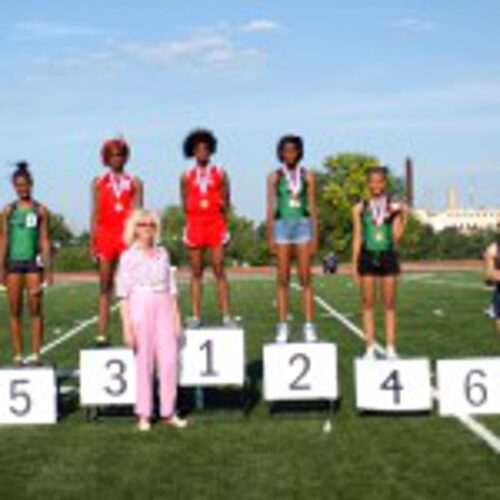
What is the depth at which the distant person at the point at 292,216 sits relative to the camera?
9.95 m

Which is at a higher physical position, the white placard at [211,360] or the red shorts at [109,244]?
the red shorts at [109,244]

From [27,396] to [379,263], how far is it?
11.2ft

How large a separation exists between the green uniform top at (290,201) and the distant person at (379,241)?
48cm

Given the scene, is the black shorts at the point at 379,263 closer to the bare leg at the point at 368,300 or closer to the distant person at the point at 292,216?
the bare leg at the point at 368,300

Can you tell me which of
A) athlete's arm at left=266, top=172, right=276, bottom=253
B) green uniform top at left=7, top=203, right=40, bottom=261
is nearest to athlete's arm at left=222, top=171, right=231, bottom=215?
athlete's arm at left=266, top=172, right=276, bottom=253

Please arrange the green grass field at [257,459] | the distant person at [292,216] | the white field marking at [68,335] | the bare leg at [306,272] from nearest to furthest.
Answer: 1. the green grass field at [257,459]
2. the distant person at [292,216]
3. the bare leg at [306,272]
4. the white field marking at [68,335]

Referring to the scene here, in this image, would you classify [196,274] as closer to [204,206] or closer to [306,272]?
[204,206]

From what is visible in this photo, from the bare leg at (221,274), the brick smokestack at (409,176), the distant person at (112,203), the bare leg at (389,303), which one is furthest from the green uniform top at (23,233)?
the brick smokestack at (409,176)

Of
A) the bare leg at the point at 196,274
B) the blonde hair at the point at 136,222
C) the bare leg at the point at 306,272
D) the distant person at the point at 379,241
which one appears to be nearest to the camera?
the blonde hair at the point at 136,222

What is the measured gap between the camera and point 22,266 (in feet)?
32.8

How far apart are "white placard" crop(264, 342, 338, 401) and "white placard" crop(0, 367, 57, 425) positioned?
5.41 ft

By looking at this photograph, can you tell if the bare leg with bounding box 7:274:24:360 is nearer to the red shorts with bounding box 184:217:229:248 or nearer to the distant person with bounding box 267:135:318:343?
the red shorts with bounding box 184:217:229:248

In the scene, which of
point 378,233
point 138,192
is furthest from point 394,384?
point 138,192

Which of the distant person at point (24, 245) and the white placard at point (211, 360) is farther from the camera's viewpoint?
the distant person at point (24, 245)
